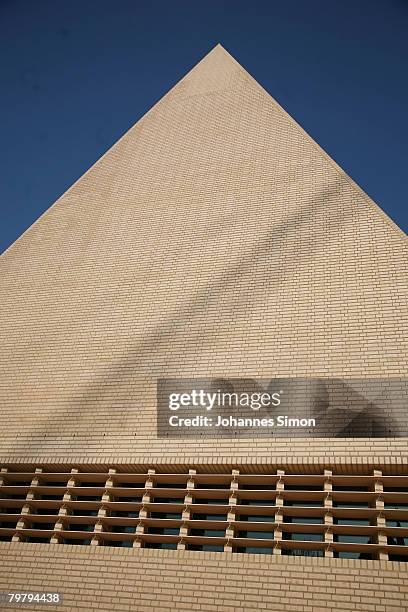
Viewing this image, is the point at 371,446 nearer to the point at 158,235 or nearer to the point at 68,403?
the point at 68,403

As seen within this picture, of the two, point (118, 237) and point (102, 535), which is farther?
point (118, 237)

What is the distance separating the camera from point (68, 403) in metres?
8.08

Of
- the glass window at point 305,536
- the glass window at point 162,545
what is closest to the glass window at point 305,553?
the glass window at point 305,536

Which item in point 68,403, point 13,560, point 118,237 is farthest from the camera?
point 118,237

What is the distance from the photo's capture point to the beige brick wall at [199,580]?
5.38 meters

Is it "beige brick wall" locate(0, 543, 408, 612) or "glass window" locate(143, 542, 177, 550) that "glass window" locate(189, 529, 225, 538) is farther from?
"beige brick wall" locate(0, 543, 408, 612)

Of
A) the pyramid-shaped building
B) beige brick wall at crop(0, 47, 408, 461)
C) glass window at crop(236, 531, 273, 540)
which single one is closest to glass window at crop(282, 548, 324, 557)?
the pyramid-shaped building

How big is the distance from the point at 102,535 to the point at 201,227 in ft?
18.5

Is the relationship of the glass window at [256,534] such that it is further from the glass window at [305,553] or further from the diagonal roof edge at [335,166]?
the diagonal roof edge at [335,166]

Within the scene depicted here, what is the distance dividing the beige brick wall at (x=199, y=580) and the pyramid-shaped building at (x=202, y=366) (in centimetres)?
2

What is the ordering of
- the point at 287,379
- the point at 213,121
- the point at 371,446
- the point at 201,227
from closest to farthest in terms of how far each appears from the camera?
the point at 371,446 < the point at 287,379 < the point at 201,227 < the point at 213,121

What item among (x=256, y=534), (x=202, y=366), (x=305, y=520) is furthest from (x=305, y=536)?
(x=202, y=366)

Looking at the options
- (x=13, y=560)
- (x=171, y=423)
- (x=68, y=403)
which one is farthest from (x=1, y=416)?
(x=171, y=423)

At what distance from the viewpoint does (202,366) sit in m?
7.73
